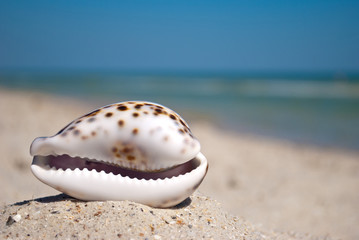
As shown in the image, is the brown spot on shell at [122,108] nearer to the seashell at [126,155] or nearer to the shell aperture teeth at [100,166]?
the seashell at [126,155]

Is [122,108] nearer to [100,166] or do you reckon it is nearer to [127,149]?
[127,149]

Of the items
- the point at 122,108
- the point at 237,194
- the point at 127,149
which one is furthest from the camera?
the point at 237,194

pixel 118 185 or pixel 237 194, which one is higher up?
pixel 118 185

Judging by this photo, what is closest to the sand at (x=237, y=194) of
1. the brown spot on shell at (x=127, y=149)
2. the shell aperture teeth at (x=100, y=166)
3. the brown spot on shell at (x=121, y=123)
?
the shell aperture teeth at (x=100, y=166)

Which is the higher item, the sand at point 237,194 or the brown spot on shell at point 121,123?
the brown spot on shell at point 121,123

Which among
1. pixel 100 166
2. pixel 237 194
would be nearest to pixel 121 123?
pixel 100 166

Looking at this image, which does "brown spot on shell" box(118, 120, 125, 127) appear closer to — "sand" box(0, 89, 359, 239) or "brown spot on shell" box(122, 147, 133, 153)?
"brown spot on shell" box(122, 147, 133, 153)

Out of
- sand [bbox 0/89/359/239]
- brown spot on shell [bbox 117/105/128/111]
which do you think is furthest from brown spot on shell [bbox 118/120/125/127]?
sand [bbox 0/89/359/239]
